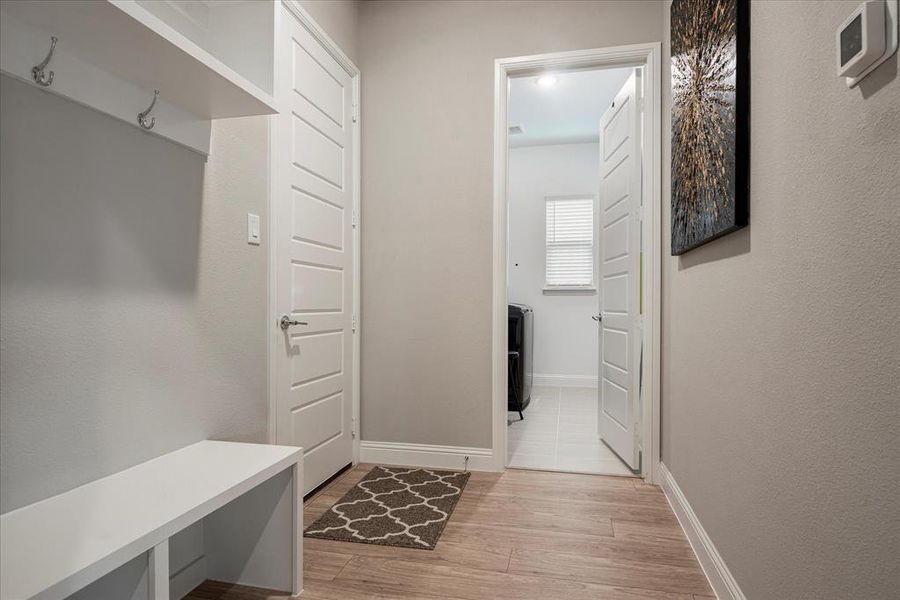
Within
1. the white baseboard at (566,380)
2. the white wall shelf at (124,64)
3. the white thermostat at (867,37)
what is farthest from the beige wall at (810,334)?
the white baseboard at (566,380)

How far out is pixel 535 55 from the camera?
2.90 metres

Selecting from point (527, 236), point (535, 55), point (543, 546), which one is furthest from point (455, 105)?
point (527, 236)

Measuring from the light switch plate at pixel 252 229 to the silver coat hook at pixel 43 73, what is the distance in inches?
34.2

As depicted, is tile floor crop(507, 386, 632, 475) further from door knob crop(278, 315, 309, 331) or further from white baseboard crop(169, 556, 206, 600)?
white baseboard crop(169, 556, 206, 600)

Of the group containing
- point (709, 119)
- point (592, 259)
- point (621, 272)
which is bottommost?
point (621, 272)

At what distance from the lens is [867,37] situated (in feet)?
2.77

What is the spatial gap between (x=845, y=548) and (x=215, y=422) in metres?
1.80

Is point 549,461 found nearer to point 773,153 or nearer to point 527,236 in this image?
point 773,153

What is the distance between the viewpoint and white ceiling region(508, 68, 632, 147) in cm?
417

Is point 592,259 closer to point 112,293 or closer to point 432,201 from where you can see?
point 432,201

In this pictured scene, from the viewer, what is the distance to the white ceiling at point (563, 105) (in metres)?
4.17

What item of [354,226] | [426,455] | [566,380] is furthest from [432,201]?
[566,380]

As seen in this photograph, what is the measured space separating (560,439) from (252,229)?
255 cm

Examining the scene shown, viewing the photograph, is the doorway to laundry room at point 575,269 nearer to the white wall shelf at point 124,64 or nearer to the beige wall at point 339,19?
the beige wall at point 339,19
